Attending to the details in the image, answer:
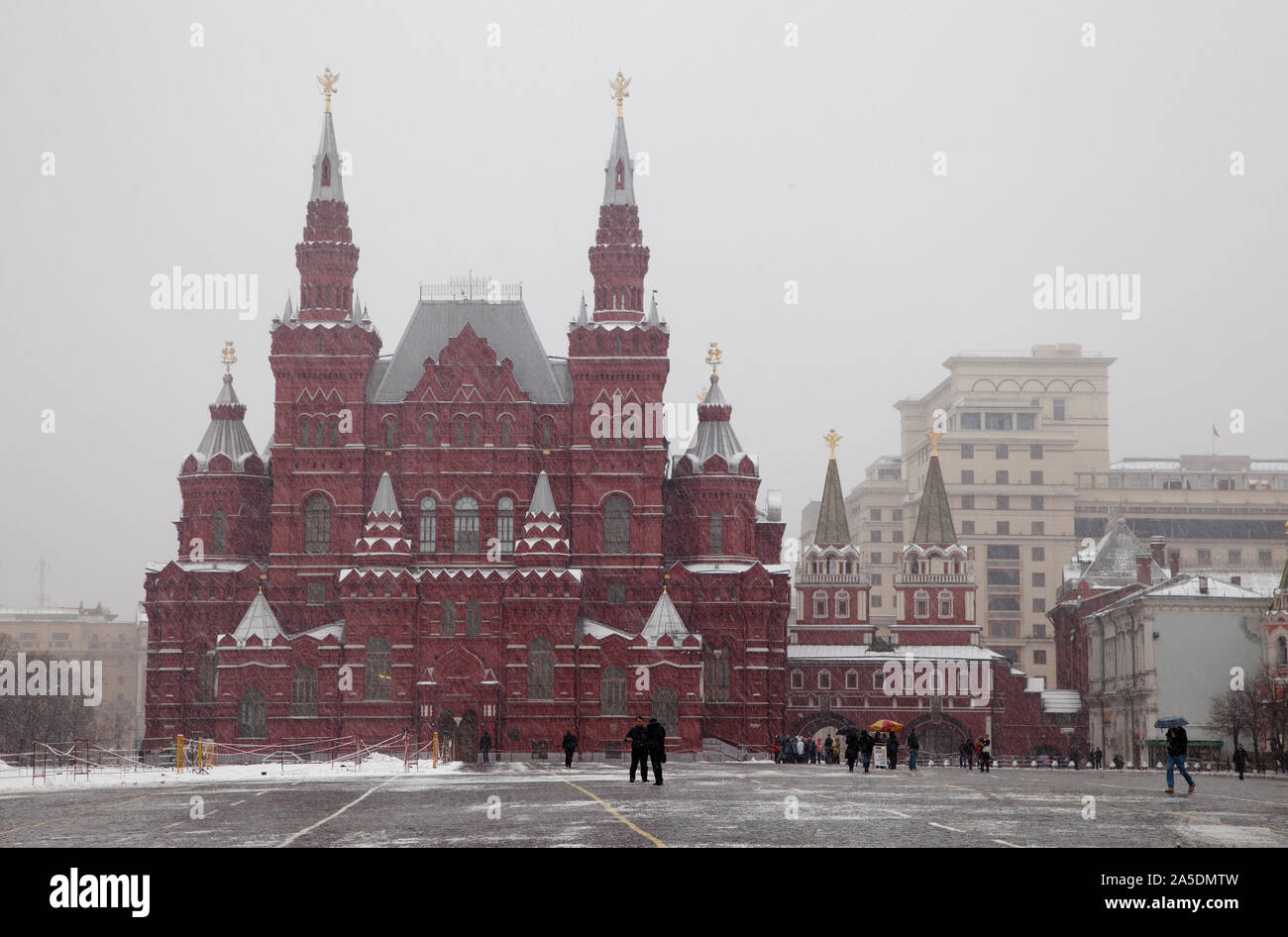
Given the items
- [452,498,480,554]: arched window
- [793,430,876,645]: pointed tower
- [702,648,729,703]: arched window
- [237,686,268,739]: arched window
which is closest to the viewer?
[237,686,268,739]: arched window

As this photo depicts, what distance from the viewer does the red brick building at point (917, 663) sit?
9581 centimetres

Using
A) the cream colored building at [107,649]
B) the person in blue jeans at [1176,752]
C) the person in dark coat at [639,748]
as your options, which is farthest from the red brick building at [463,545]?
the cream colored building at [107,649]

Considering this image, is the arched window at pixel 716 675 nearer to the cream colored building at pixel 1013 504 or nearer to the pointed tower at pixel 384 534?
the pointed tower at pixel 384 534

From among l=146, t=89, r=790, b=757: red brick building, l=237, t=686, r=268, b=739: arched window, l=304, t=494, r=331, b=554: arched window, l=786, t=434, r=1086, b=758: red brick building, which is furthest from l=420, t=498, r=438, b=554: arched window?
l=786, t=434, r=1086, b=758: red brick building

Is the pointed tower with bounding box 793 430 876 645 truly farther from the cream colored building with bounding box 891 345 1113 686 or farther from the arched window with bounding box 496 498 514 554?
the cream colored building with bounding box 891 345 1113 686

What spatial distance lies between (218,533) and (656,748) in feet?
167

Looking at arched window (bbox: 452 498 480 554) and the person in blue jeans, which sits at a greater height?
arched window (bbox: 452 498 480 554)

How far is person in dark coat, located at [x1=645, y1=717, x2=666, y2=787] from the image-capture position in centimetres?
3578

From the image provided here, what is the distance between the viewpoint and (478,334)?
84000mm

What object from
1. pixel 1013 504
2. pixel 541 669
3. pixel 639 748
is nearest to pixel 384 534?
pixel 541 669

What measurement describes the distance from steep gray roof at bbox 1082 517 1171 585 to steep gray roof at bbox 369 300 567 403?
148 ft

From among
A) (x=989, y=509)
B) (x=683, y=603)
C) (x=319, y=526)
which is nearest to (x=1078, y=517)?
(x=989, y=509)
